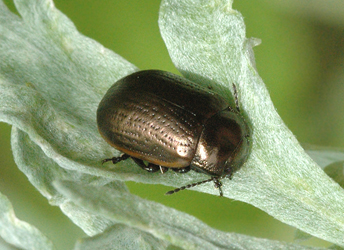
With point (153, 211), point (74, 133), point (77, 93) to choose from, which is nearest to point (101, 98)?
point (77, 93)

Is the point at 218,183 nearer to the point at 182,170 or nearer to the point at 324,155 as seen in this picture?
the point at 182,170

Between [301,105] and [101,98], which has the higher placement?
[101,98]

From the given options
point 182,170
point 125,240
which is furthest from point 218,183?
point 125,240

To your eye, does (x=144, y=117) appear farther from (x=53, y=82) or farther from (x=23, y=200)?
(x=23, y=200)

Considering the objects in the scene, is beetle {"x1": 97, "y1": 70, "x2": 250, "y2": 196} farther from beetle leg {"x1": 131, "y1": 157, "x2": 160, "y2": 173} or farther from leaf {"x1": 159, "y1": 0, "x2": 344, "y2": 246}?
leaf {"x1": 159, "y1": 0, "x2": 344, "y2": 246}

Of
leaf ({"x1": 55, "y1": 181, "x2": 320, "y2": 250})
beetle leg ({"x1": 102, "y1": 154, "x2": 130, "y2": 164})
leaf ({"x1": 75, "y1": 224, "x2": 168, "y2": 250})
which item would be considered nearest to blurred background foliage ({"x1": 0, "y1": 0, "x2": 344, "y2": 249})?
beetle leg ({"x1": 102, "y1": 154, "x2": 130, "y2": 164})

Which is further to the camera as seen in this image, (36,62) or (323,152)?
(323,152)

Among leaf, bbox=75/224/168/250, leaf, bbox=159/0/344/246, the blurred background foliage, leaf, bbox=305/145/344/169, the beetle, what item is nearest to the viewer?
leaf, bbox=75/224/168/250
